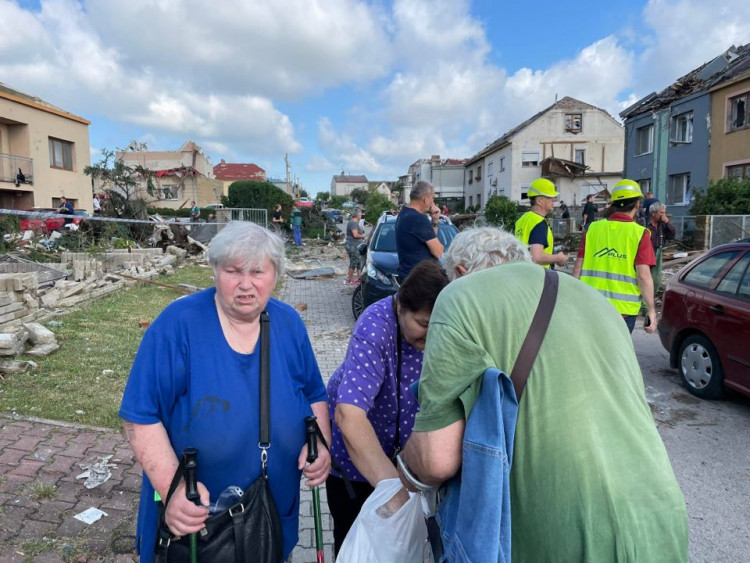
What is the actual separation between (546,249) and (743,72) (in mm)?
19512

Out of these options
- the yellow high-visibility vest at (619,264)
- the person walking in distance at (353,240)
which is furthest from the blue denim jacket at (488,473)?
the person walking in distance at (353,240)

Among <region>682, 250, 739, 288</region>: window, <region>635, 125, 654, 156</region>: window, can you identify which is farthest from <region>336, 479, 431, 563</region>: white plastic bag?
<region>635, 125, 654, 156</region>: window

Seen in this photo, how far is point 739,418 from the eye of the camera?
5.02 metres

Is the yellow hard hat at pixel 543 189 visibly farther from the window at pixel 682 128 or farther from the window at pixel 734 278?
the window at pixel 682 128

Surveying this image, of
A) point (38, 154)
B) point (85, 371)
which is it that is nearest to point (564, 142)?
point (38, 154)

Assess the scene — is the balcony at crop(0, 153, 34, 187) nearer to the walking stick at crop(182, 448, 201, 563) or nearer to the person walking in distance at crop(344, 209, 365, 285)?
the person walking in distance at crop(344, 209, 365, 285)

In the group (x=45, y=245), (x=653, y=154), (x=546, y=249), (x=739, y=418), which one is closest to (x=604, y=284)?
(x=546, y=249)

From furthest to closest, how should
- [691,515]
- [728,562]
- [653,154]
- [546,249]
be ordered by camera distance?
[653,154], [546,249], [691,515], [728,562]

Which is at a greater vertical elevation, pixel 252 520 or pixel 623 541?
pixel 623 541

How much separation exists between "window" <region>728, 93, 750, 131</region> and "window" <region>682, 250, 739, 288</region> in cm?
1835

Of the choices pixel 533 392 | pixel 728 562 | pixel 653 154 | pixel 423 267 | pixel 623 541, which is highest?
pixel 653 154

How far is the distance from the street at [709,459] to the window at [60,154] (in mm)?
31043

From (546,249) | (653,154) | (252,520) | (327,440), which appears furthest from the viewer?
(653,154)

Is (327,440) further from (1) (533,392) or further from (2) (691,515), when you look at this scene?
(2) (691,515)
